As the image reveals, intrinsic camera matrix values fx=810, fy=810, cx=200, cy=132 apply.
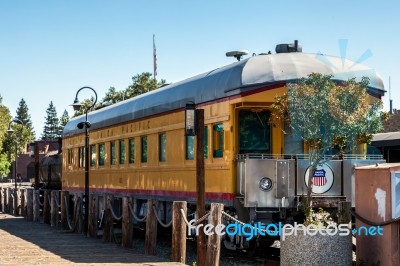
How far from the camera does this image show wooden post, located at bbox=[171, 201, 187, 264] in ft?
41.8

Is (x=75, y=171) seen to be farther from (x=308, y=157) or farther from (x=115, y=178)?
(x=308, y=157)

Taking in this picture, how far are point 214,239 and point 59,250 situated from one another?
4.72m

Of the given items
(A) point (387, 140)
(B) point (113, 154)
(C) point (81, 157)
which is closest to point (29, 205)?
(C) point (81, 157)

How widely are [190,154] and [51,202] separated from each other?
29.2 ft

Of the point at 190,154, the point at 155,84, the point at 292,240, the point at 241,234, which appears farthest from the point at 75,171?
the point at 155,84

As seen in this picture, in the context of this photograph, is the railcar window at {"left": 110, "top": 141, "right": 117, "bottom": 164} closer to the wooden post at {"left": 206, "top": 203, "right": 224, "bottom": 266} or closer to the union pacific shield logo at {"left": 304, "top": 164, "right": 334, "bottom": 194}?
the union pacific shield logo at {"left": 304, "top": 164, "right": 334, "bottom": 194}

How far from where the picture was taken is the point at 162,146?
16672 millimetres

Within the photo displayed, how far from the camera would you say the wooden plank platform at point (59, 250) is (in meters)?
13.0

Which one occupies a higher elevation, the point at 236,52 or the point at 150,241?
the point at 236,52

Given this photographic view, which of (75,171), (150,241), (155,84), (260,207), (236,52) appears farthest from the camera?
(155,84)

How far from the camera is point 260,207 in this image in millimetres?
12484

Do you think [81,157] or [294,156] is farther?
[81,157]

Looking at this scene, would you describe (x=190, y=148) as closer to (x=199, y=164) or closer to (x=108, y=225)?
(x=199, y=164)

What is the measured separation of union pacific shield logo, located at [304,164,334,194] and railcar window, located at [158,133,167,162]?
4.44 metres
